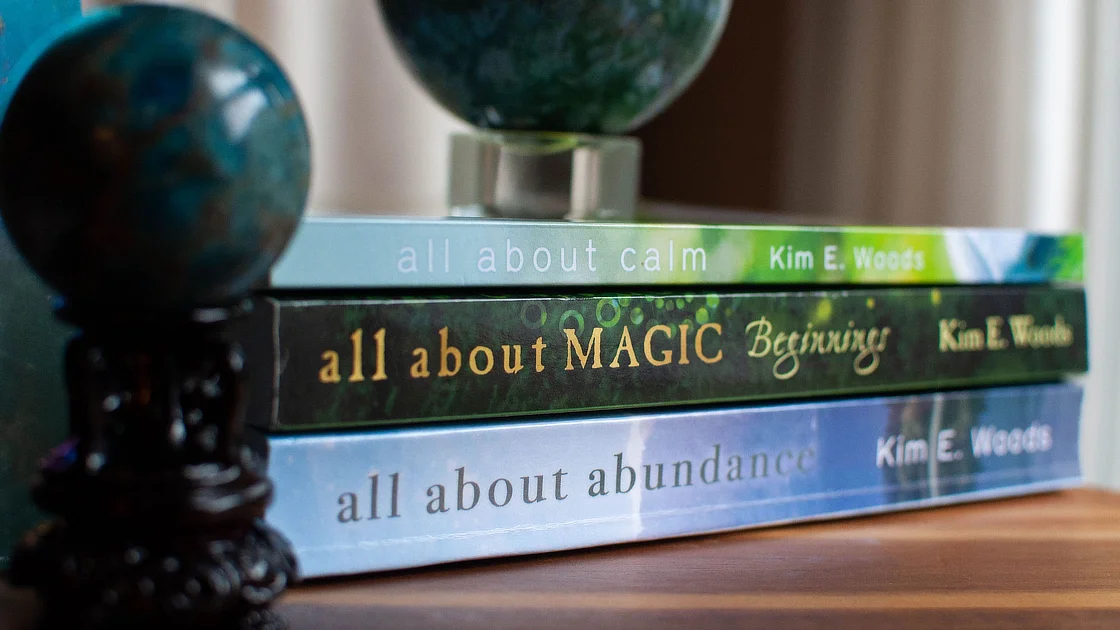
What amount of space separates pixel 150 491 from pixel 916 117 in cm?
94

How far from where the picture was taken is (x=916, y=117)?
1121 mm

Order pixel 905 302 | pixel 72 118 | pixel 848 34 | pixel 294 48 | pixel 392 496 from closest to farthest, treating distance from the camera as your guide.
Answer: pixel 72 118, pixel 392 496, pixel 905 302, pixel 294 48, pixel 848 34

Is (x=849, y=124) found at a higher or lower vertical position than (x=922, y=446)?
higher

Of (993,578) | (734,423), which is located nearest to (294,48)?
(734,423)

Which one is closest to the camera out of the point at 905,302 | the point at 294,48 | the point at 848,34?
the point at 905,302

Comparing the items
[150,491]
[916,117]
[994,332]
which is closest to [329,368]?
[150,491]

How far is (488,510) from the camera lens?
539 millimetres

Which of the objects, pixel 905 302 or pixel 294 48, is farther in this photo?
pixel 294 48

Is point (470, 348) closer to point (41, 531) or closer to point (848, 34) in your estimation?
point (41, 531)

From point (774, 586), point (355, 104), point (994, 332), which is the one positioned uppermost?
point (355, 104)

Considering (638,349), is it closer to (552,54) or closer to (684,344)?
(684,344)

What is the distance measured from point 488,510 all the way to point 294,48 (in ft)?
1.96

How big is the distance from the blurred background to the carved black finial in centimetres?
54

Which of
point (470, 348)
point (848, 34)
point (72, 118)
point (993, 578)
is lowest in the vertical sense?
point (993, 578)
